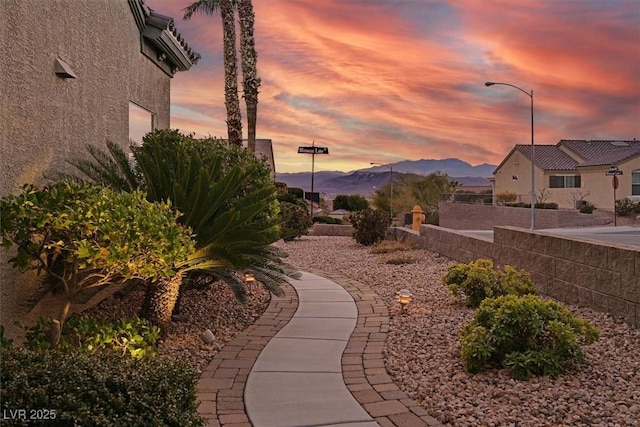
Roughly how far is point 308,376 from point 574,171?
46.6 meters

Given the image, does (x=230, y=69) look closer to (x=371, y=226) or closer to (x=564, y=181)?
(x=371, y=226)

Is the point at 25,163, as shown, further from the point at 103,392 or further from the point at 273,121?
the point at 273,121

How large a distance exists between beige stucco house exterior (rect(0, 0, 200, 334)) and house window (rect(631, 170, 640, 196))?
4106cm

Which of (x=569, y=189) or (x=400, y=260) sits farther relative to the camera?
(x=569, y=189)

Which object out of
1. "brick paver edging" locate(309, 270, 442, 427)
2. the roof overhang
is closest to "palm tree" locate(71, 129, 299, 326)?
"brick paver edging" locate(309, 270, 442, 427)

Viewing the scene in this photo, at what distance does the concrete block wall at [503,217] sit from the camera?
31906 mm

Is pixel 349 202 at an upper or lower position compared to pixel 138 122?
lower

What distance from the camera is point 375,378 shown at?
5.33 m

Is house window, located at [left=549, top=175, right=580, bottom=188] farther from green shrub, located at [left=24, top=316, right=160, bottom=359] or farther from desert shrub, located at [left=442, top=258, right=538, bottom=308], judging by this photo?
green shrub, located at [left=24, top=316, right=160, bottom=359]

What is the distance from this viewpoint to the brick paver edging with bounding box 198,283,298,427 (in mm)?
4408

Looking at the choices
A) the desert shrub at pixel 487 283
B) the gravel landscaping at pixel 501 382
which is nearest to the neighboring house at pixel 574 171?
the desert shrub at pixel 487 283

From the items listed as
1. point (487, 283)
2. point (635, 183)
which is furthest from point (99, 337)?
point (635, 183)

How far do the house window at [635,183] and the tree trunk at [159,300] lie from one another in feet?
143

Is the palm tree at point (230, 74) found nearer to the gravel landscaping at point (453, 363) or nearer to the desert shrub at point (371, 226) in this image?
the desert shrub at point (371, 226)
